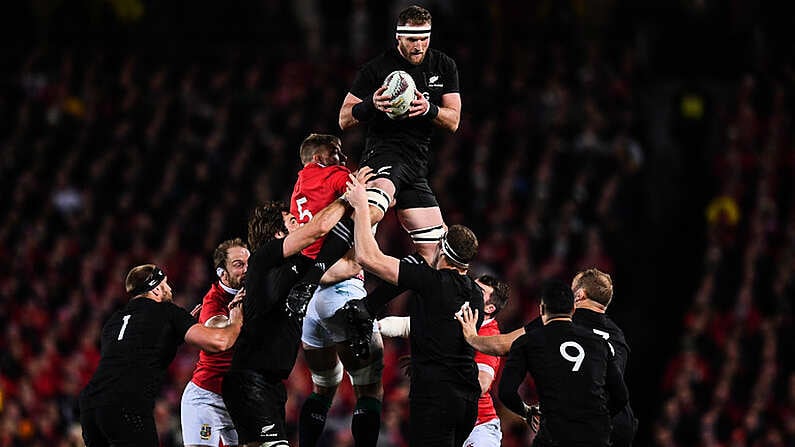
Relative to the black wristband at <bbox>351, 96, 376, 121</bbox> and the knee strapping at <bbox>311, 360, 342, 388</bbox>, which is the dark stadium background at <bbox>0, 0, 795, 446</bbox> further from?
the black wristband at <bbox>351, 96, 376, 121</bbox>

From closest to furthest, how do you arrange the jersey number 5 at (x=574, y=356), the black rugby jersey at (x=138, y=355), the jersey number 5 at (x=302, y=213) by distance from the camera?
the jersey number 5 at (x=574, y=356) → the black rugby jersey at (x=138, y=355) → the jersey number 5 at (x=302, y=213)

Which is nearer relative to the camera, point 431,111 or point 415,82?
point 431,111

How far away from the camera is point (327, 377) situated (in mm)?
11000

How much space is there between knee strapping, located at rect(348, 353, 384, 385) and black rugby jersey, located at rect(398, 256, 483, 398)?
1.27 m

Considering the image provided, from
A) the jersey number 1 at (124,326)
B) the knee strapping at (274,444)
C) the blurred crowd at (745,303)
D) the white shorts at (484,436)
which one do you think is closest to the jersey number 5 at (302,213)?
the jersey number 1 at (124,326)

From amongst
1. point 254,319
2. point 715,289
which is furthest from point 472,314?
point 715,289

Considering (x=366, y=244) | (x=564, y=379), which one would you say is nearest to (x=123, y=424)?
(x=366, y=244)

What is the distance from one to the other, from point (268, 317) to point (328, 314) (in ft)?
2.44

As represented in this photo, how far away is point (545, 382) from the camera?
9367 millimetres

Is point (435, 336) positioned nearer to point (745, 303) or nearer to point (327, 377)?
point (327, 377)

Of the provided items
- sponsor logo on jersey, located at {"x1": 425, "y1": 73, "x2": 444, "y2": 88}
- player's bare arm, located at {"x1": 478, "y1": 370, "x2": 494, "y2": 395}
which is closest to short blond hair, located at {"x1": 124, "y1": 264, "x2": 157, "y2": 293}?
sponsor logo on jersey, located at {"x1": 425, "y1": 73, "x2": 444, "y2": 88}

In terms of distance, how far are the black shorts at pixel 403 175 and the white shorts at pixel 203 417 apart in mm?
2129

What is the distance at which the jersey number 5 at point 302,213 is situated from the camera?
34.3 ft

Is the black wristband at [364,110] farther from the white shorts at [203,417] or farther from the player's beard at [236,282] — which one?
the white shorts at [203,417]
